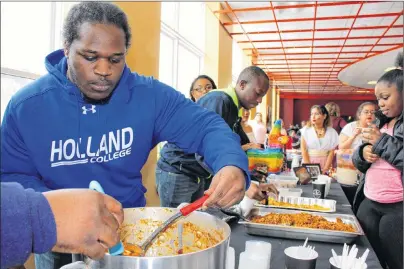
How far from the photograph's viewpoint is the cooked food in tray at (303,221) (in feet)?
4.07

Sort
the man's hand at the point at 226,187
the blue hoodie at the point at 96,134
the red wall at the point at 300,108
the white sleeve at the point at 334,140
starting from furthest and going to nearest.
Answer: the red wall at the point at 300,108 → the white sleeve at the point at 334,140 → the blue hoodie at the point at 96,134 → the man's hand at the point at 226,187

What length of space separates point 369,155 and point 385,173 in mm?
116

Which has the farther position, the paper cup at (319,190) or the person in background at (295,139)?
the person in background at (295,139)

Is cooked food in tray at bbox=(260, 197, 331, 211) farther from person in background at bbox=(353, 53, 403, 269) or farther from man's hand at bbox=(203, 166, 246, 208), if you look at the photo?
man's hand at bbox=(203, 166, 246, 208)

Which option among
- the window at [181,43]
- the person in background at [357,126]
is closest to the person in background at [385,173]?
the person in background at [357,126]

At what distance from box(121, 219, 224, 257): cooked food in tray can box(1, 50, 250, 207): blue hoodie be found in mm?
174

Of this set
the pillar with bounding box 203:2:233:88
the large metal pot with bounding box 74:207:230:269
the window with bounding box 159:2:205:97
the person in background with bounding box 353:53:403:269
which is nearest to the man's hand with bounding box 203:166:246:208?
the large metal pot with bounding box 74:207:230:269

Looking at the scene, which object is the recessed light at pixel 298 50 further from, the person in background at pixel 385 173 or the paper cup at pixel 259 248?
the paper cup at pixel 259 248

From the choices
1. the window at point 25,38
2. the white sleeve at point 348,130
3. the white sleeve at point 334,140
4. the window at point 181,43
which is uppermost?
the window at point 181,43

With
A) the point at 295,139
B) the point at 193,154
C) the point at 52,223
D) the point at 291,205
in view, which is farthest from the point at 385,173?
the point at 295,139

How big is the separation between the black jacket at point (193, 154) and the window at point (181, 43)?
1.83 meters

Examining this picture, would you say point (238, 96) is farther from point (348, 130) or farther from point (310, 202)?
point (348, 130)

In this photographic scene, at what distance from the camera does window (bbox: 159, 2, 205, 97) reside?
3916 mm

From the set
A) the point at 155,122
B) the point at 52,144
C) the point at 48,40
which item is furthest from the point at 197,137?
the point at 48,40
